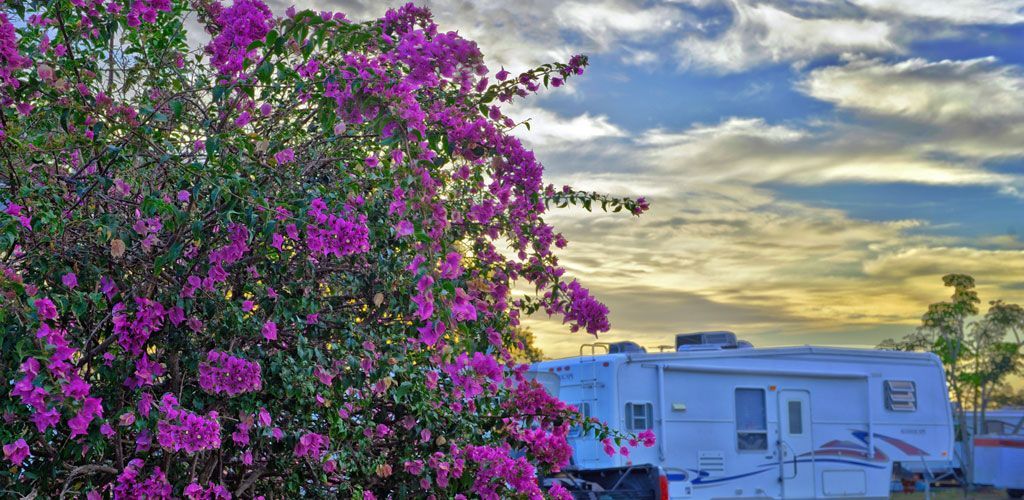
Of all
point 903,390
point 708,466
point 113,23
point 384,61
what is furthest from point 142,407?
point 903,390

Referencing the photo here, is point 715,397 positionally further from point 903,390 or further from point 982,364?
point 982,364

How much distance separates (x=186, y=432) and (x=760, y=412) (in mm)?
11544

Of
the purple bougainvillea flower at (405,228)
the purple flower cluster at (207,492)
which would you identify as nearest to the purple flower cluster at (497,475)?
the purple flower cluster at (207,492)

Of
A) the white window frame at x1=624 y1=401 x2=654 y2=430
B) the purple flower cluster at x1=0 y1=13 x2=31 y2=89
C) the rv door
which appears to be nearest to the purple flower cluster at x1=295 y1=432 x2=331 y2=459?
the purple flower cluster at x1=0 y1=13 x2=31 y2=89

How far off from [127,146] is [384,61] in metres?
1.63

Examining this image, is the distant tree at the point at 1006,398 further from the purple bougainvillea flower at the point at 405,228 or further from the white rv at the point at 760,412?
the purple bougainvillea flower at the point at 405,228

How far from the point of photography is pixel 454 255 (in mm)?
4836

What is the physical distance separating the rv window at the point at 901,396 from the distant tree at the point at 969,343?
1019 inches

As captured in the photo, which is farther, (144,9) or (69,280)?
(144,9)

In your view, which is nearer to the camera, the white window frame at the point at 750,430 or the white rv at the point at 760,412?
the white rv at the point at 760,412

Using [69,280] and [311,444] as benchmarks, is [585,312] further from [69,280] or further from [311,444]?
[69,280]

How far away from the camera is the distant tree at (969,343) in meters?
41.0

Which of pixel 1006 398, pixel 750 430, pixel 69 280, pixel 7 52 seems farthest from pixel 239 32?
pixel 1006 398

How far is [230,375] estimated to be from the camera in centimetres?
495
